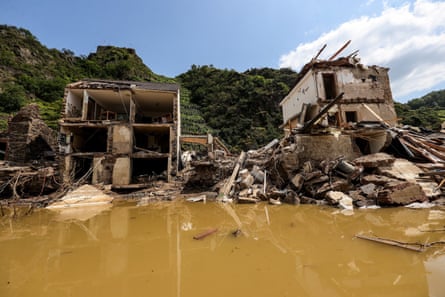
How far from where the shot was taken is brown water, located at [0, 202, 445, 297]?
2234 mm

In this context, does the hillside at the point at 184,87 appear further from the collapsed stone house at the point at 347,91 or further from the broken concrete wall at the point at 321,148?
the broken concrete wall at the point at 321,148

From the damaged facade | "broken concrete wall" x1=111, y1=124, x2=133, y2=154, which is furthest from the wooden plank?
"broken concrete wall" x1=111, y1=124, x2=133, y2=154

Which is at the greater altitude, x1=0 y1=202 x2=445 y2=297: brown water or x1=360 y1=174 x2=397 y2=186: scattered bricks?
x1=360 y1=174 x2=397 y2=186: scattered bricks

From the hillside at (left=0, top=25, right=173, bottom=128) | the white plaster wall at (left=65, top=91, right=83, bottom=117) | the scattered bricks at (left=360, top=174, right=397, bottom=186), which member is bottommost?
the scattered bricks at (left=360, top=174, right=397, bottom=186)

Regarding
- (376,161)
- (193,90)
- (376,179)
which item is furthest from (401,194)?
(193,90)

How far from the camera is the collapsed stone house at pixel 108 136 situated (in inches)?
464

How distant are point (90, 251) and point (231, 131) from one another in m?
27.1

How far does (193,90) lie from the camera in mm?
40969

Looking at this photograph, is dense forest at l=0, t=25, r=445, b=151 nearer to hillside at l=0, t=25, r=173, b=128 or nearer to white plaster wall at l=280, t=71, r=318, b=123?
hillside at l=0, t=25, r=173, b=128

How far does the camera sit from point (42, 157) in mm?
14000

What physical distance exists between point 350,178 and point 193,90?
3827 centimetres

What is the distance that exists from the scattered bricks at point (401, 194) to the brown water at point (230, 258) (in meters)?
0.51

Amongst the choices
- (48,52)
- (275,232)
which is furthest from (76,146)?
(48,52)

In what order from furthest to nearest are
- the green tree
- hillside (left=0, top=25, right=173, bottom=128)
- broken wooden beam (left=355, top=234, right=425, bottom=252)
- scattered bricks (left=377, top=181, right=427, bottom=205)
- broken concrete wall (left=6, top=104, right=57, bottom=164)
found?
hillside (left=0, top=25, right=173, bottom=128)
the green tree
broken concrete wall (left=6, top=104, right=57, bottom=164)
scattered bricks (left=377, top=181, right=427, bottom=205)
broken wooden beam (left=355, top=234, right=425, bottom=252)
